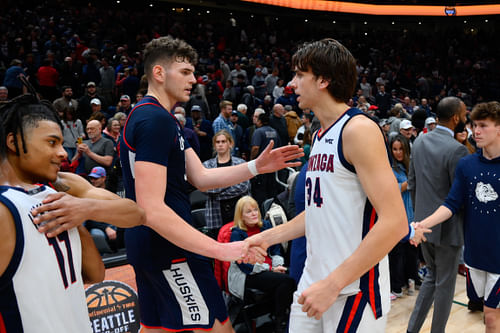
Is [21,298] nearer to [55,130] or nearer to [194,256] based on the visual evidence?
[55,130]

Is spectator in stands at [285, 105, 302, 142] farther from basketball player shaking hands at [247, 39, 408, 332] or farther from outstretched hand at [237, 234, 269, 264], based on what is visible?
basketball player shaking hands at [247, 39, 408, 332]

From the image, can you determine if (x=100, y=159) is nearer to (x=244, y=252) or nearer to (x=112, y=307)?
(x=112, y=307)

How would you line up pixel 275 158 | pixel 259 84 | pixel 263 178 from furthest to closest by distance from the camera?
1. pixel 259 84
2. pixel 263 178
3. pixel 275 158

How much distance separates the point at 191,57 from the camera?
277 centimetres

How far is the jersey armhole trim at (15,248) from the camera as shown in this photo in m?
1.47

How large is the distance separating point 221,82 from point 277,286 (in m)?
11.0

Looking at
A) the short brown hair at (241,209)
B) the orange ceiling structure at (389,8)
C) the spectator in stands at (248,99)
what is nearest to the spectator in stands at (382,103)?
the spectator in stands at (248,99)

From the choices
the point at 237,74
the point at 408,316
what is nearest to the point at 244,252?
the point at 408,316

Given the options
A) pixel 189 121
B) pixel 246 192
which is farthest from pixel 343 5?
pixel 246 192

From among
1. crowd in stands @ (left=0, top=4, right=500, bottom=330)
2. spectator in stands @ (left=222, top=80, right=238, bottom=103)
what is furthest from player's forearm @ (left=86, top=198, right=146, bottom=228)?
spectator in stands @ (left=222, top=80, right=238, bottom=103)

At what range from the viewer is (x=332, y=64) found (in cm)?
211

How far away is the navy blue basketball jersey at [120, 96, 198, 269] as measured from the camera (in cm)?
239

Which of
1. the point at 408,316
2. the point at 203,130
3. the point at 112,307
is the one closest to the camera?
the point at 112,307

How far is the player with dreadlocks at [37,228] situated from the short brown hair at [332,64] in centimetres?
106
